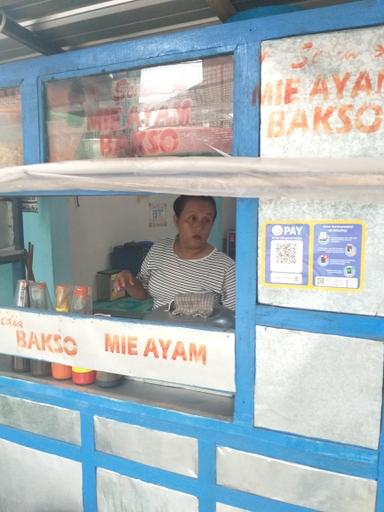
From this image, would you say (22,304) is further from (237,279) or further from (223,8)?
(223,8)

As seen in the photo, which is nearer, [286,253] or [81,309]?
[286,253]

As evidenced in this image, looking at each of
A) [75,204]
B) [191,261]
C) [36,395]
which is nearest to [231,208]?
[75,204]

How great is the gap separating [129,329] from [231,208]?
20.2ft

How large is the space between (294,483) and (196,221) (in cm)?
123

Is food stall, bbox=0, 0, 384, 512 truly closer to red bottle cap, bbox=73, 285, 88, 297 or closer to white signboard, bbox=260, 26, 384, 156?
white signboard, bbox=260, 26, 384, 156

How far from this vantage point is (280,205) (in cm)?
141

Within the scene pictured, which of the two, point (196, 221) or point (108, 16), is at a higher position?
point (108, 16)

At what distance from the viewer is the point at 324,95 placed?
132 centimetres

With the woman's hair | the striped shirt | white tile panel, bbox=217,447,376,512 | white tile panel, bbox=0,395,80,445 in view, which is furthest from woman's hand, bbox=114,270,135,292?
white tile panel, bbox=217,447,376,512

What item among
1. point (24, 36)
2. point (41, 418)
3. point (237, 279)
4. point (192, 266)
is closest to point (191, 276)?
point (192, 266)

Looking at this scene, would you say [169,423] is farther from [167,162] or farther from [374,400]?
[167,162]

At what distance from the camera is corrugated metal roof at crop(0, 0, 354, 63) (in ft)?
5.36

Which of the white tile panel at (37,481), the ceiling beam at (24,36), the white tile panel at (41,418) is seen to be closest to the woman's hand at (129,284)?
the white tile panel at (41,418)

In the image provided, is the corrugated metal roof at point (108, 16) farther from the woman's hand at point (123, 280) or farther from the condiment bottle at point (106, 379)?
the condiment bottle at point (106, 379)
